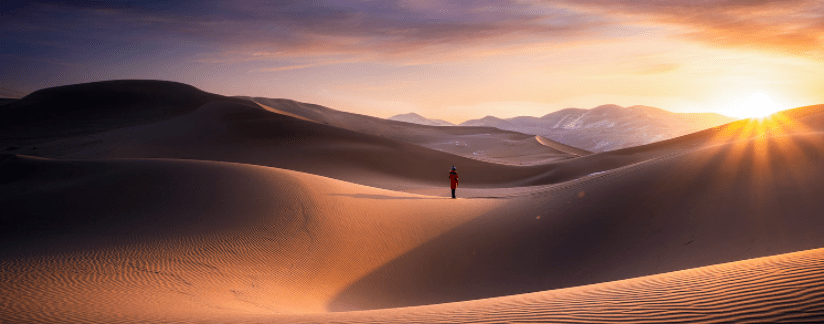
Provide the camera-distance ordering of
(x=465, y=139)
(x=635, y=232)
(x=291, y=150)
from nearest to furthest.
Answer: (x=635, y=232), (x=291, y=150), (x=465, y=139)

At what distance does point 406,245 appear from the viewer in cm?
962

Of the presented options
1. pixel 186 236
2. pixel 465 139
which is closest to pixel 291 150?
pixel 186 236

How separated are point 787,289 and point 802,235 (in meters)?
5.10

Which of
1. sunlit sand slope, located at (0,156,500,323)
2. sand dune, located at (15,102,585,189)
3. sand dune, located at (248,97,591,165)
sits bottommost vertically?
sunlit sand slope, located at (0,156,500,323)

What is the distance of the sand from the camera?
383 centimetres

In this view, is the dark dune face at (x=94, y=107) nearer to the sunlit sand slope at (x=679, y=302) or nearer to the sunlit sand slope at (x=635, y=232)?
the sunlit sand slope at (x=635, y=232)

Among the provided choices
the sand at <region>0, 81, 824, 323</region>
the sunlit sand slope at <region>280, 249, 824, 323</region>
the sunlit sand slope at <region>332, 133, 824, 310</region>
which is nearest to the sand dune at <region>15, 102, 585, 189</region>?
the sand at <region>0, 81, 824, 323</region>

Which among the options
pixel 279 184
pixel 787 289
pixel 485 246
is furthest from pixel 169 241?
pixel 787 289

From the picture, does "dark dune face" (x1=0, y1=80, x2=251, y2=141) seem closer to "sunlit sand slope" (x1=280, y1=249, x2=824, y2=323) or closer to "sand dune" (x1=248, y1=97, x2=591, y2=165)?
"sand dune" (x1=248, y1=97, x2=591, y2=165)

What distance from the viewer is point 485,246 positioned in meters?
9.62

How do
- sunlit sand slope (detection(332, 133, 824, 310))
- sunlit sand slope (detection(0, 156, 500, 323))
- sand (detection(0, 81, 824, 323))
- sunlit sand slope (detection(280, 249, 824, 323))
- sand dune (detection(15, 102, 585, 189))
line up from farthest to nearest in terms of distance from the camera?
sand dune (detection(15, 102, 585, 189)) → sunlit sand slope (detection(332, 133, 824, 310)) → sunlit sand slope (detection(0, 156, 500, 323)) → sand (detection(0, 81, 824, 323)) → sunlit sand slope (detection(280, 249, 824, 323))

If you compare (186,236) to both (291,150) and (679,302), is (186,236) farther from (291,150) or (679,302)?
(291,150)

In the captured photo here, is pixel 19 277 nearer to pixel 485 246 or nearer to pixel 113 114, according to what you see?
pixel 485 246

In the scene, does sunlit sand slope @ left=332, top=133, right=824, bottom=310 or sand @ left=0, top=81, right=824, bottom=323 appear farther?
sunlit sand slope @ left=332, top=133, right=824, bottom=310
